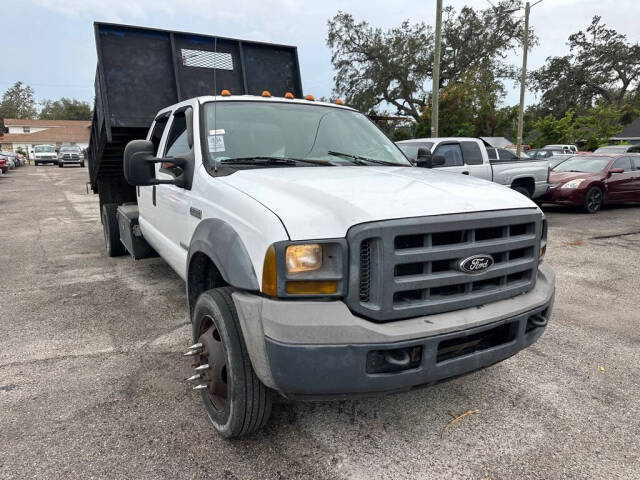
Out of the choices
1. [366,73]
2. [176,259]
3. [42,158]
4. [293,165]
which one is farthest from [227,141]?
[42,158]

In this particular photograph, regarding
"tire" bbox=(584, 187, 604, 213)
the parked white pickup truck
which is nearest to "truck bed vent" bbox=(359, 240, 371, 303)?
the parked white pickup truck

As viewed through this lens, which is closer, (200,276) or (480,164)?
(200,276)

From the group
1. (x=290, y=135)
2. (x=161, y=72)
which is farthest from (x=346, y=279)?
(x=161, y=72)

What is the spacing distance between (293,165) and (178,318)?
2.09 m

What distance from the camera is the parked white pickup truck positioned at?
929 cm

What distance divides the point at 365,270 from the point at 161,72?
15.8 feet

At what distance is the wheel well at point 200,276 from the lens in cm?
287

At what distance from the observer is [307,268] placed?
2.02 meters

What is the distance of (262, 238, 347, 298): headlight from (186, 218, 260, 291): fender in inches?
5.6

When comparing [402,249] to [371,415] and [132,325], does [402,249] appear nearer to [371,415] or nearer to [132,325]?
[371,415]

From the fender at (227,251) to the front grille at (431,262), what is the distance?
1.65 ft

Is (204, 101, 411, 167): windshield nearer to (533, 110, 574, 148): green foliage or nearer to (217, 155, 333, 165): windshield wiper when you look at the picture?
(217, 155, 333, 165): windshield wiper

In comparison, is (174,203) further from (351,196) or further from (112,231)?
(112,231)

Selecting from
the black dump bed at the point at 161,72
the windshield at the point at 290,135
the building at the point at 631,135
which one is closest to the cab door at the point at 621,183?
the black dump bed at the point at 161,72
